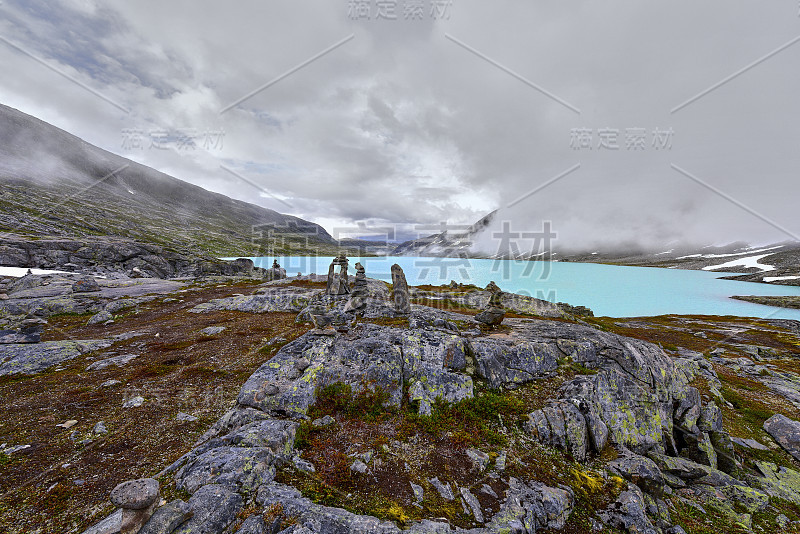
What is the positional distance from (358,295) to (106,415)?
17.2 m

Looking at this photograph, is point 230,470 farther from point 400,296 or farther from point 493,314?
point 400,296

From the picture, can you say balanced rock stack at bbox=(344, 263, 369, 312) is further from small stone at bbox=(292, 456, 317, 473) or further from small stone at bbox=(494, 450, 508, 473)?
small stone at bbox=(494, 450, 508, 473)

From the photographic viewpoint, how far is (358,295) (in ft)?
86.4

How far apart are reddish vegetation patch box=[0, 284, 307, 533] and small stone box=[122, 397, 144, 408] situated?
0.78ft

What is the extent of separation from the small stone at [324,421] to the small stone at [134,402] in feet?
29.4

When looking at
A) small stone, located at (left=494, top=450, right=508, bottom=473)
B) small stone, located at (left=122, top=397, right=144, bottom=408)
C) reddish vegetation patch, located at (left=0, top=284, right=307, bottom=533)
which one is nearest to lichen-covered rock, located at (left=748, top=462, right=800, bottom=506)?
small stone, located at (left=494, top=450, right=508, bottom=473)

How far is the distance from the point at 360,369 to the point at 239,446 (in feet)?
19.1

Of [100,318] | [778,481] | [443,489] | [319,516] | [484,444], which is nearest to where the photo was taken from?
[319,516]

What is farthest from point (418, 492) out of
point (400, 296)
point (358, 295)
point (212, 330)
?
point (212, 330)

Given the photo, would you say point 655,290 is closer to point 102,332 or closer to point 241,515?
point 241,515

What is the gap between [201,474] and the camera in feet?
27.2

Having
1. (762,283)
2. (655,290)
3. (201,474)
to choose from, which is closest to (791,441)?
(201,474)

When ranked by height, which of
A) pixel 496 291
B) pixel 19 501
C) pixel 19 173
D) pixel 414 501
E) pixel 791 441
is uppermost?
pixel 19 173

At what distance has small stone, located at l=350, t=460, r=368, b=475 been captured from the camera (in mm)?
9602
